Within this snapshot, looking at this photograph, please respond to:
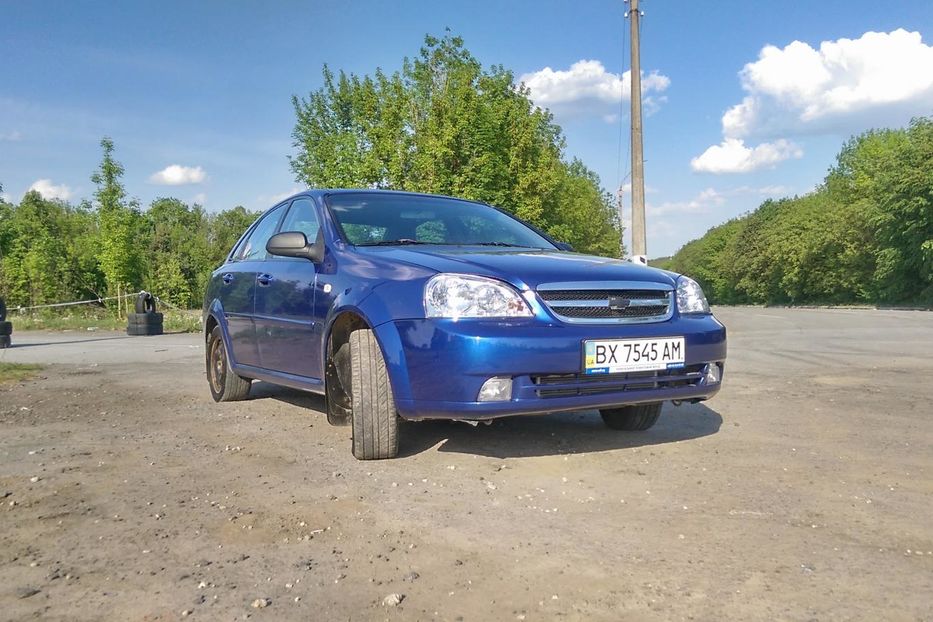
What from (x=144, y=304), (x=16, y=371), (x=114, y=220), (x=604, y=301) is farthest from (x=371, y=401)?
(x=114, y=220)

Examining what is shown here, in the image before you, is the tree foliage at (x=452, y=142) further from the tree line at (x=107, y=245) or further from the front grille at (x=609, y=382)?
the front grille at (x=609, y=382)

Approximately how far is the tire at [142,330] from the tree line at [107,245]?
34.8 ft

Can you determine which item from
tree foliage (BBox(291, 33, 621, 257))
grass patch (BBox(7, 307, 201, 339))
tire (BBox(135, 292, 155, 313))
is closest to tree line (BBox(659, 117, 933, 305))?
tree foliage (BBox(291, 33, 621, 257))

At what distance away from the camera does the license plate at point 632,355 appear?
12.0ft

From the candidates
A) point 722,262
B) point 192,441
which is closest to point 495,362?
point 192,441

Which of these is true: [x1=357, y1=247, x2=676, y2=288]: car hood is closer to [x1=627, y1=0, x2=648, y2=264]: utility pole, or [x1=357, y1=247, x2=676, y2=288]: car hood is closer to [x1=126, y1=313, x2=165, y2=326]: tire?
[x1=627, y1=0, x2=648, y2=264]: utility pole

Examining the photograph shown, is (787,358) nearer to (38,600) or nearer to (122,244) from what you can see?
(38,600)

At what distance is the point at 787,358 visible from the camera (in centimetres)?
970

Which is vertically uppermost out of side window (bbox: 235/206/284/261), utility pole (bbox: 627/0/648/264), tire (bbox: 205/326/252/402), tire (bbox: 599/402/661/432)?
utility pole (bbox: 627/0/648/264)

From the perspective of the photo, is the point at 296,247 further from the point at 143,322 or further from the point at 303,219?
the point at 143,322

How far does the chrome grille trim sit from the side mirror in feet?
5.10

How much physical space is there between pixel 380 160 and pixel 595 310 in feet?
78.1

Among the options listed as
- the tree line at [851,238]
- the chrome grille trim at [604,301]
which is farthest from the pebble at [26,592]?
the tree line at [851,238]

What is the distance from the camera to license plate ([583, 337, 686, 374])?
12.0ft
